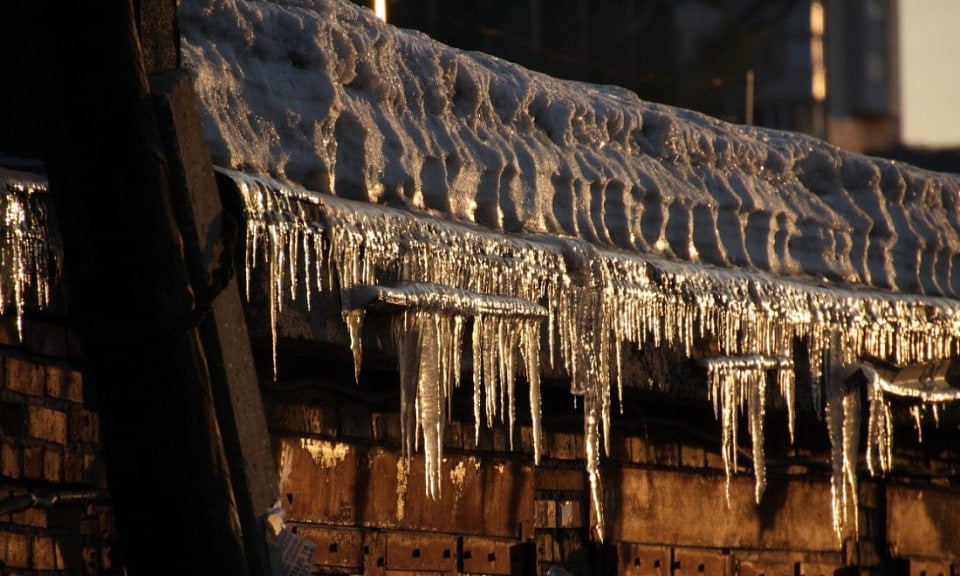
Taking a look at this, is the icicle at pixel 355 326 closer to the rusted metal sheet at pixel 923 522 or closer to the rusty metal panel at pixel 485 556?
the rusty metal panel at pixel 485 556

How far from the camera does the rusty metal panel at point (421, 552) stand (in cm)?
587

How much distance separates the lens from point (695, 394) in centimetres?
672

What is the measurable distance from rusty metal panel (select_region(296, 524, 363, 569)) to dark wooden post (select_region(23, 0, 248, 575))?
173cm

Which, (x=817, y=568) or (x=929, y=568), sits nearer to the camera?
(x=817, y=568)

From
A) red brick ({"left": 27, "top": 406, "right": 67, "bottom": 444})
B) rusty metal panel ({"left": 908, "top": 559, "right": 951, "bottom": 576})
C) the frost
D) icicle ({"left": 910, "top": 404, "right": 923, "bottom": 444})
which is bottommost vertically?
rusty metal panel ({"left": 908, "top": 559, "right": 951, "bottom": 576})

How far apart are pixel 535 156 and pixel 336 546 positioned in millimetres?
1631

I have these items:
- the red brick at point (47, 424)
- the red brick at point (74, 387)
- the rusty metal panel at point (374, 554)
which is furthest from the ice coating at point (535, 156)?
the rusty metal panel at point (374, 554)

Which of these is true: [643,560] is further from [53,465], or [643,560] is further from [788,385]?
[53,465]

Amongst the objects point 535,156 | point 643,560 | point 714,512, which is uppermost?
point 535,156

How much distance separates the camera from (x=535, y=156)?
20.1 ft

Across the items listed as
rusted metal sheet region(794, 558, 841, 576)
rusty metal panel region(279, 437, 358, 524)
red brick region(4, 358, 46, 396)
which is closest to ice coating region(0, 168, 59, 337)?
red brick region(4, 358, 46, 396)

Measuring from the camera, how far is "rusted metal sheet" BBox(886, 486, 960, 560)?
816cm

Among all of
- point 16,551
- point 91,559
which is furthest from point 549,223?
point 16,551

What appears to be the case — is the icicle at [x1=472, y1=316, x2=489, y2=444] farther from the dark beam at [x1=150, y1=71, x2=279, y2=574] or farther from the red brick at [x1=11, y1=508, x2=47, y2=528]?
the red brick at [x1=11, y1=508, x2=47, y2=528]
